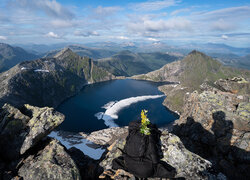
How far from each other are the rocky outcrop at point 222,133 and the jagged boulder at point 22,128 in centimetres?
2076

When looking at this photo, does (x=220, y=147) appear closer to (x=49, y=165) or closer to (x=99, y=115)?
(x=49, y=165)

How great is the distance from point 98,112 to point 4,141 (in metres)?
182

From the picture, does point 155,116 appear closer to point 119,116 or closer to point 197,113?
point 119,116

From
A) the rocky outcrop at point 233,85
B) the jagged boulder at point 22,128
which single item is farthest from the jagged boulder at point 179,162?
the rocky outcrop at point 233,85

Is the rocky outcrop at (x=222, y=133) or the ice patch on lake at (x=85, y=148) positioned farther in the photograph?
the ice patch on lake at (x=85, y=148)

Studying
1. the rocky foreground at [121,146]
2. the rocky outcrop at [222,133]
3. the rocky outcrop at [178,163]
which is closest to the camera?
the rocky outcrop at [178,163]

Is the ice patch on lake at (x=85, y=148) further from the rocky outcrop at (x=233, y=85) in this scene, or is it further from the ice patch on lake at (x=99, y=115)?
the ice patch on lake at (x=99, y=115)

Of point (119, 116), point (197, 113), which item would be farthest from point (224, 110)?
point (119, 116)

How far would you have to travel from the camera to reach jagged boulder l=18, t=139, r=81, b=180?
40.8ft

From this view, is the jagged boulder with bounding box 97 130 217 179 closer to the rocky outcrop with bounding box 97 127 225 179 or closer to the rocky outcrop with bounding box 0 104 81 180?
the rocky outcrop with bounding box 97 127 225 179

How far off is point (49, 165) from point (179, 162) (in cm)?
1165

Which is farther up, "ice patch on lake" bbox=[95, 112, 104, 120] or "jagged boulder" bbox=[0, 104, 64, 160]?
"jagged boulder" bbox=[0, 104, 64, 160]

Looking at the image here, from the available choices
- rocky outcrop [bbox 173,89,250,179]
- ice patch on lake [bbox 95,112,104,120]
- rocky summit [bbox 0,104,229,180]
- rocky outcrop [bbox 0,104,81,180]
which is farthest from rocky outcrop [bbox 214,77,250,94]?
ice patch on lake [bbox 95,112,104,120]

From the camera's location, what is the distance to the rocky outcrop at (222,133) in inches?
738
